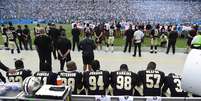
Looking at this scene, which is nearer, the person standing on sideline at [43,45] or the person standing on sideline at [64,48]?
the person standing on sideline at [43,45]

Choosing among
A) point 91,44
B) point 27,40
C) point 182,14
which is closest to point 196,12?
point 182,14

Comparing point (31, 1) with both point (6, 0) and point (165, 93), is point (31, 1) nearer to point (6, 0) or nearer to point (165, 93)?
point (6, 0)

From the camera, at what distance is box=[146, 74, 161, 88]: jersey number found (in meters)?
7.49

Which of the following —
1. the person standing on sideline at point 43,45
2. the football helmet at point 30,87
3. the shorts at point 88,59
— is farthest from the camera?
the shorts at point 88,59

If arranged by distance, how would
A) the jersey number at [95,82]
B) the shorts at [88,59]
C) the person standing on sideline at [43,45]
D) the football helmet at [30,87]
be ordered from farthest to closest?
the shorts at [88,59]
the person standing on sideline at [43,45]
the jersey number at [95,82]
the football helmet at [30,87]

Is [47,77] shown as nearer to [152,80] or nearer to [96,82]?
[96,82]

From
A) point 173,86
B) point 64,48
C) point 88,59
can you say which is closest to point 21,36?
point 64,48

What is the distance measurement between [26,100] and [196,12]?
193ft

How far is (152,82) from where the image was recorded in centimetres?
753

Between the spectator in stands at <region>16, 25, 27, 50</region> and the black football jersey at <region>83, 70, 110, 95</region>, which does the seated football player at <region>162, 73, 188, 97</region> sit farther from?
the spectator in stands at <region>16, 25, 27, 50</region>

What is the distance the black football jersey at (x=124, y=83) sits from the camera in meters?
7.32

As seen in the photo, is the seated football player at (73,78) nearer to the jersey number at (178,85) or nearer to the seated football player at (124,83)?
the seated football player at (124,83)

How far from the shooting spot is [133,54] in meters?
17.9

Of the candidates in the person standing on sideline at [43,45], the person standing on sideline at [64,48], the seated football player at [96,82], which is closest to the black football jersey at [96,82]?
the seated football player at [96,82]
